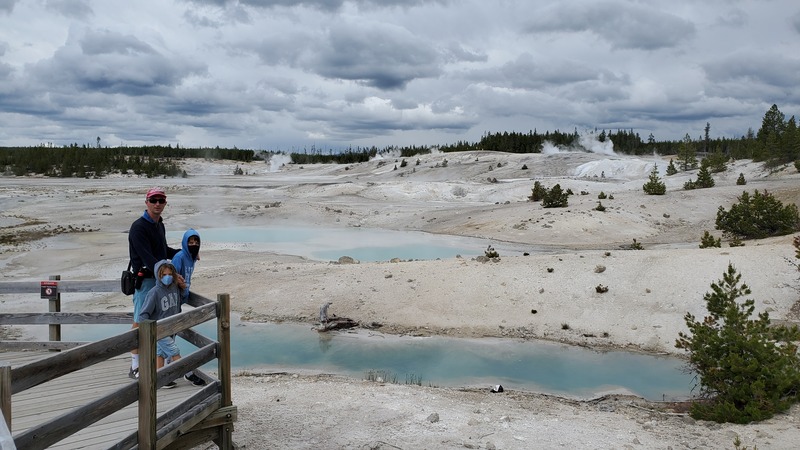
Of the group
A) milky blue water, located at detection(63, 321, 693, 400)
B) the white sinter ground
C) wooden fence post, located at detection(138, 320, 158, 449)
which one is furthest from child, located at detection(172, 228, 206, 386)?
milky blue water, located at detection(63, 321, 693, 400)

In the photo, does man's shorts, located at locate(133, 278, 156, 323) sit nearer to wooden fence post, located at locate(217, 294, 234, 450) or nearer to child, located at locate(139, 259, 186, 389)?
child, located at locate(139, 259, 186, 389)

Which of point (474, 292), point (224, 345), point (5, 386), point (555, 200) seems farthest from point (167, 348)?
point (555, 200)

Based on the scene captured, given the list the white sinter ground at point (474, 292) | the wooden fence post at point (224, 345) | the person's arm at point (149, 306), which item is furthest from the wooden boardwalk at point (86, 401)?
the white sinter ground at point (474, 292)

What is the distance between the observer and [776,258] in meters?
15.3

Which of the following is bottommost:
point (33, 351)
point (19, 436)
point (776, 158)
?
point (33, 351)

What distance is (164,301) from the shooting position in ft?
20.9

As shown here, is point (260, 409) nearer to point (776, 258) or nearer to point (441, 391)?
point (441, 391)

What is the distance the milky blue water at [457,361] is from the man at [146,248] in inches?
206

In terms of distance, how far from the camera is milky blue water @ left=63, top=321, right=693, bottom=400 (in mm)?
10742

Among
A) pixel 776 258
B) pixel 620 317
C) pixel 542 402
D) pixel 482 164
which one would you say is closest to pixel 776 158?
pixel 482 164

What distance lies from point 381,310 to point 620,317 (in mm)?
5568

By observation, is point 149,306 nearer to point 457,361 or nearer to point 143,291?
point 143,291

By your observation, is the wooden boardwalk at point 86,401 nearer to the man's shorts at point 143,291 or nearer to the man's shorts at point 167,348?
the man's shorts at point 167,348

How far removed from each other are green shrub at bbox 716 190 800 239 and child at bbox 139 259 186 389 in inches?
844
